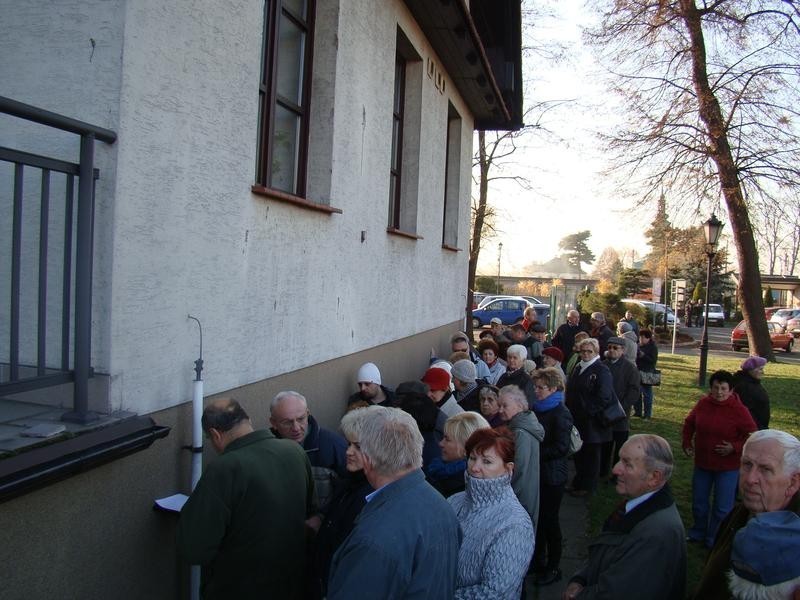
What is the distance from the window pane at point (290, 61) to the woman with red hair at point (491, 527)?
324 cm

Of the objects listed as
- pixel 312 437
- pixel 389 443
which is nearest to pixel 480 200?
pixel 312 437

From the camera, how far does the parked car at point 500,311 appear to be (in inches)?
1358

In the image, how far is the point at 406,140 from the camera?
28.8 ft

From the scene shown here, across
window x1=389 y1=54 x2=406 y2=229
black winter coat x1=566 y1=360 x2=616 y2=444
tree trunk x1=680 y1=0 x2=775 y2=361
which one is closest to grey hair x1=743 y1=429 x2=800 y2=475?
black winter coat x1=566 y1=360 x2=616 y2=444

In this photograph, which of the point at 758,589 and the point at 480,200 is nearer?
the point at 758,589

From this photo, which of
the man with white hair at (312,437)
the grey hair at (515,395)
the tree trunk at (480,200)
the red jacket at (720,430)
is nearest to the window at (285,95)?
the man with white hair at (312,437)

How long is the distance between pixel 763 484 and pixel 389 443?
1558mm

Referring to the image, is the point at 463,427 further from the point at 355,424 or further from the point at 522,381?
the point at 522,381

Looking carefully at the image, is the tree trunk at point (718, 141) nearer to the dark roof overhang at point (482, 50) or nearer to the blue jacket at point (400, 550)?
the dark roof overhang at point (482, 50)

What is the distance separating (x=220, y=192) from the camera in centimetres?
388

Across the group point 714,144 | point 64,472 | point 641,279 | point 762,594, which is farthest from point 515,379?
point 641,279

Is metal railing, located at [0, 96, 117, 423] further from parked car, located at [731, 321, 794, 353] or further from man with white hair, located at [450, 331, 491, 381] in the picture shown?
parked car, located at [731, 321, 794, 353]

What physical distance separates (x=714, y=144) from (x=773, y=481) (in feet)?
61.6

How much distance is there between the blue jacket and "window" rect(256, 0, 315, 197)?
9.29ft
